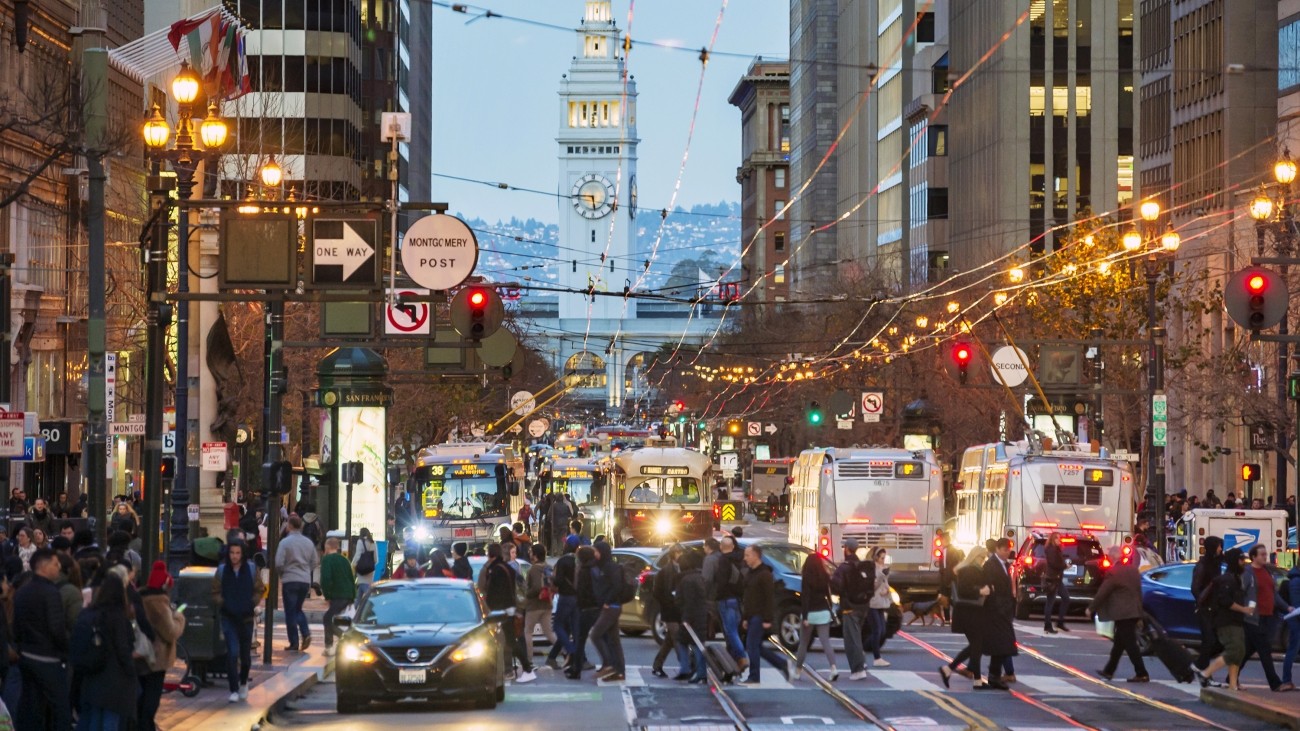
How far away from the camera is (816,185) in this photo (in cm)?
17988

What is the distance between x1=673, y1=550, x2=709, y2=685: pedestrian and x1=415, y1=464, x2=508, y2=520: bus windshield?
29476mm

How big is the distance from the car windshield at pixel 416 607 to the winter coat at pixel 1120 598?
26.7 ft

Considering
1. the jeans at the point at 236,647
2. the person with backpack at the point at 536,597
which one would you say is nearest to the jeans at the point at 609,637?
the person with backpack at the point at 536,597

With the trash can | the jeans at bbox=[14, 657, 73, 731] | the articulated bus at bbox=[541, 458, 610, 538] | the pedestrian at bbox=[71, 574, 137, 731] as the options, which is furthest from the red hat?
the articulated bus at bbox=[541, 458, 610, 538]

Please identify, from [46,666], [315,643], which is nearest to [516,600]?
[315,643]

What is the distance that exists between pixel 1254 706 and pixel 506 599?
9485 millimetres

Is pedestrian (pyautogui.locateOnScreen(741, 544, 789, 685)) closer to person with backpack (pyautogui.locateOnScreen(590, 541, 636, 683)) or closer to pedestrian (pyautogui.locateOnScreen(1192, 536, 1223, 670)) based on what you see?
person with backpack (pyautogui.locateOnScreen(590, 541, 636, 683))

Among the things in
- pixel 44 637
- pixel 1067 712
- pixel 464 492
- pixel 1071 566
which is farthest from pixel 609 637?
pixel 464 492

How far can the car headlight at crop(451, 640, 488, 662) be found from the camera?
2303cm

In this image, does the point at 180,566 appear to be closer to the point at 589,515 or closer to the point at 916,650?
the point at 916,650

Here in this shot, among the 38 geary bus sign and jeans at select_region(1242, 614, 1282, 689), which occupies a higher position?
the 38 geary bus sign

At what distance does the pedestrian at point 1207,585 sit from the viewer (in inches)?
1021

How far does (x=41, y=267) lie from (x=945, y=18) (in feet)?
219

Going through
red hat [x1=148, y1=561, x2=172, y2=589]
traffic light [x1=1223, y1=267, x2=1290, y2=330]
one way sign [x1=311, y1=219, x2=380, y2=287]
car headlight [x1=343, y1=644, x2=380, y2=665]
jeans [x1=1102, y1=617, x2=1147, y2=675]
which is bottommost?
jeans [x1=1102, y1=617, x2=1147, y2=675]
